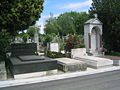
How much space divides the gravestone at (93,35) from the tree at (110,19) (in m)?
0.65

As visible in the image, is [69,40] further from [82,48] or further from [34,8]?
[34,8]

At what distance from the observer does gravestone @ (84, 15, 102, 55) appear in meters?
13.4

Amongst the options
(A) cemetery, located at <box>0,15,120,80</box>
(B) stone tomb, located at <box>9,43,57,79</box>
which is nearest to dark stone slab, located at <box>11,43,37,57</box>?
(A) cemetery, located at <box>0,15,120,80</box>

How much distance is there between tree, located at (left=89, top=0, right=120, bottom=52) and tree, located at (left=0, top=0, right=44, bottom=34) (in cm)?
694

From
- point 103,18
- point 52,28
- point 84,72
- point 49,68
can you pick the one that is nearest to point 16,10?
point 49,68

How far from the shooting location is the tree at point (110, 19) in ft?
41.4

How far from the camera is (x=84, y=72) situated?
7.76m

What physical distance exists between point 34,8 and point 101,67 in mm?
5589

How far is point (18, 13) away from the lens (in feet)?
27.4

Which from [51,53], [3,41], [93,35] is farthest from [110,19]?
[3,41]

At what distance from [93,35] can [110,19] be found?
227 centimetres

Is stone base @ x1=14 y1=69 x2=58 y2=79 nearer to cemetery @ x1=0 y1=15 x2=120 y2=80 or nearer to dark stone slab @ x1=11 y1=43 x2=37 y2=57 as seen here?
cemetery @ x1=0 y1=15 x2=120 y2=80

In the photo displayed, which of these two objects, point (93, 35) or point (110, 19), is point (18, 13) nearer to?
point (93, 35)

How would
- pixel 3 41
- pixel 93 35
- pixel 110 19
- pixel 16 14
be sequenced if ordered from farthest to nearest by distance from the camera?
pixel 93 35
pixel 110 19
pixel 16 14
pixel 3 41
